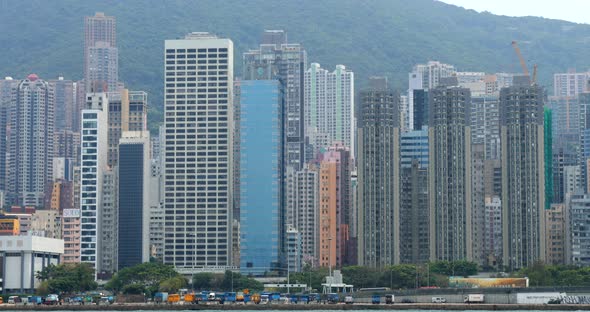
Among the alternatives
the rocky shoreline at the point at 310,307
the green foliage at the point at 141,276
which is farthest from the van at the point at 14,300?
the green foliage at the point at 141,276

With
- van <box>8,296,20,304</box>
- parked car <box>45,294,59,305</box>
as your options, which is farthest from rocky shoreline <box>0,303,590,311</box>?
van <box>8,296,20,304</box>

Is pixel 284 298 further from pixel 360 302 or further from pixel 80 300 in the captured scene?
pixel 80 300

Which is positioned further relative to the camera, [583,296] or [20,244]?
[20,244]

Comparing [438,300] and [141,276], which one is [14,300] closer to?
[141,276]

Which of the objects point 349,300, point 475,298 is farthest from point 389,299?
point 475,298

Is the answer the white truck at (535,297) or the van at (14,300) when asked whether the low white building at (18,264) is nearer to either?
the van at (14,300)

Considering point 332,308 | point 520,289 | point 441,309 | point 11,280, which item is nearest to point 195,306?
point 332,308

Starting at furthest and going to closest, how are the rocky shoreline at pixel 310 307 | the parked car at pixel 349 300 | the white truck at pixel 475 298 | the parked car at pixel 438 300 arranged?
the parked car at pixel 438 300 → the parked car at pixel 349 300 → the white truck at pixel 475 298 → the rocky shoreline at pixel 310 307
